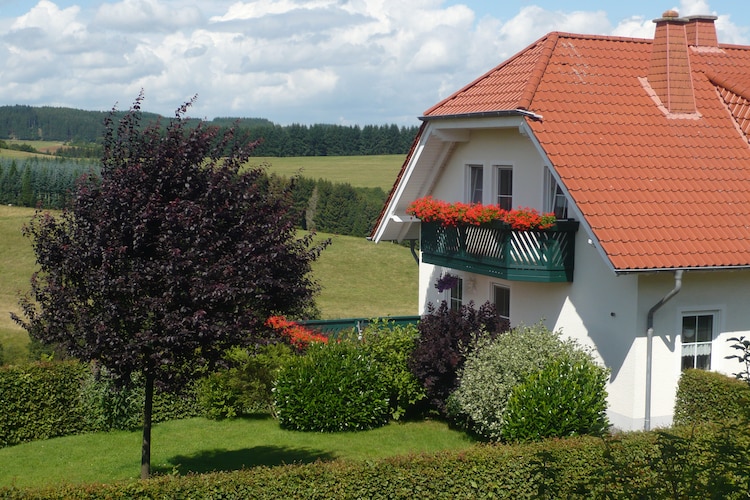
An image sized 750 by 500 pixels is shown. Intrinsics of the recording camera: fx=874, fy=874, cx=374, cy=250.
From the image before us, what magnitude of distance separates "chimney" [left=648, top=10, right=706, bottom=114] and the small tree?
31.2 ft

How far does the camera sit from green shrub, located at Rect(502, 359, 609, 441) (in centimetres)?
1409

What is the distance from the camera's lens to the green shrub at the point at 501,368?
1490 centimetres

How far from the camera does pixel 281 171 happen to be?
3671 inches

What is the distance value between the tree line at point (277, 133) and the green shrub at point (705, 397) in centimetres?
8227

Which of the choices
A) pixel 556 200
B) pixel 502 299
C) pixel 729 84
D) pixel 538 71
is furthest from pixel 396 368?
pixel 729 84

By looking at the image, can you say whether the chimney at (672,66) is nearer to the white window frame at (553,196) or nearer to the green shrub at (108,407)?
the white window frame at (553,196)

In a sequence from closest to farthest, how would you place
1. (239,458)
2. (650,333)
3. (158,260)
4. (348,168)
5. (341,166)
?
(158,260) → (650,333) → (239,458) → (348,168) → (341,166)

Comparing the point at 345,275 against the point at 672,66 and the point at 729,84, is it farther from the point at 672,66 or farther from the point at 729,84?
the point at 729,84

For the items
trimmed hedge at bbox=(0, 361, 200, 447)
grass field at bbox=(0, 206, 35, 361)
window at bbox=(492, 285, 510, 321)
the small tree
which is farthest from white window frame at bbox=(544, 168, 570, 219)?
grass field at bbox=(0, 206, 35, 361)

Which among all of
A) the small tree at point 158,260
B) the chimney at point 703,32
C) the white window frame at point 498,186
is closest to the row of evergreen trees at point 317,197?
the chimney at point 703,32

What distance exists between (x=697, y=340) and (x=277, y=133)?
99585 millimetres

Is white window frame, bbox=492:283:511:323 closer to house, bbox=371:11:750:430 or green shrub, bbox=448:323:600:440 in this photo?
house, bbox=371:11:750:430

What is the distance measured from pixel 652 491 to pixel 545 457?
34.5 inches

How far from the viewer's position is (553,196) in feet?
55.7
